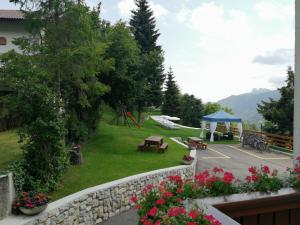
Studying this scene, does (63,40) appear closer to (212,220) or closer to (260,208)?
(260,208)

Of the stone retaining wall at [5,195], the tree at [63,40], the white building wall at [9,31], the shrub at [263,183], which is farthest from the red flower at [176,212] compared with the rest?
the white building wall at [9,31]

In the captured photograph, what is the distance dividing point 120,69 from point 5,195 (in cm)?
1272

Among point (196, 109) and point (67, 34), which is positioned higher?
point (67, 34)

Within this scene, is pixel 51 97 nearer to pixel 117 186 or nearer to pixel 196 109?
pixel 117 186

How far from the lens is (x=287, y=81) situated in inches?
1089

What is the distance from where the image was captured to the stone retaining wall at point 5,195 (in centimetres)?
777

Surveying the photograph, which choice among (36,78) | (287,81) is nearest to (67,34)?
(36,78)

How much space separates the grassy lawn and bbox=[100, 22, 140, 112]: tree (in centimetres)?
267

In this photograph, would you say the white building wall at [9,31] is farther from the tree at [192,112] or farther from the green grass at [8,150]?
the tree at [192,112]

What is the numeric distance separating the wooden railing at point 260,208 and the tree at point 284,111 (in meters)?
24.1

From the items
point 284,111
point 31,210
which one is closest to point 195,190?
point 31,210

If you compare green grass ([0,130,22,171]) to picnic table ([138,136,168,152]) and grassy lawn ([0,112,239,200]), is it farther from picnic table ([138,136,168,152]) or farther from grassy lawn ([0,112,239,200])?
picnic table ([138,136,168,152])

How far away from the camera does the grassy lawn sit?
1156 centimetres

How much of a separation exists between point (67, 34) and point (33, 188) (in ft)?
23.8
